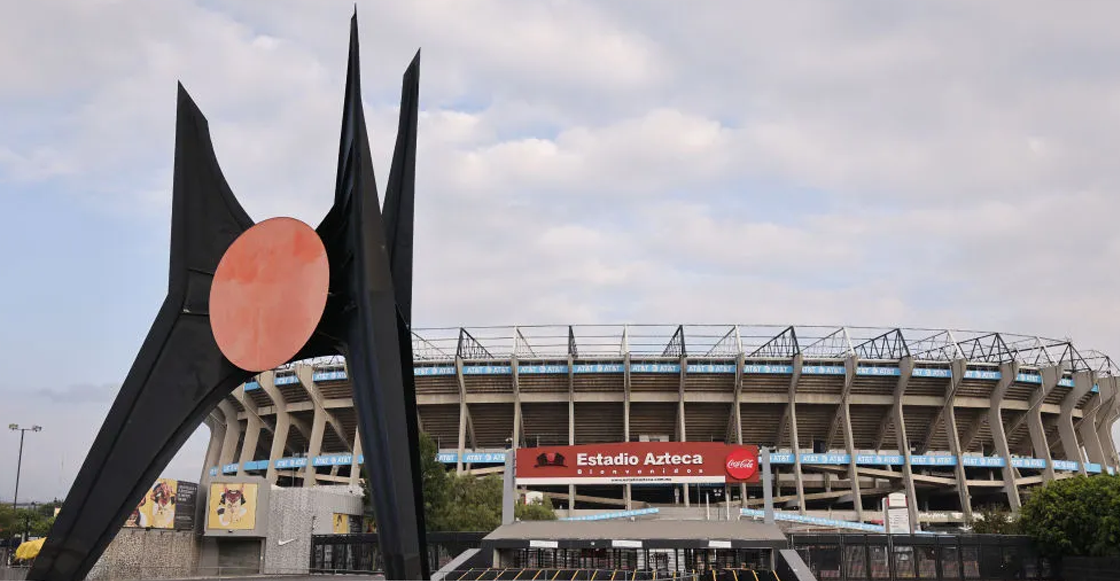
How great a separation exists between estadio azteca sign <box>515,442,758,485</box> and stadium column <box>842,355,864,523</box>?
143 feet

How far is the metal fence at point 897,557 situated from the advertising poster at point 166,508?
3582 cm

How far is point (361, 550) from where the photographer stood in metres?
Result: 53.8

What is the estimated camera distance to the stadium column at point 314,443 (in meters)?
81.9

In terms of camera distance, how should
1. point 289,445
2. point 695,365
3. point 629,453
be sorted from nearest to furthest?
1. point 629,453
2. point 695,365
3. point 289,445

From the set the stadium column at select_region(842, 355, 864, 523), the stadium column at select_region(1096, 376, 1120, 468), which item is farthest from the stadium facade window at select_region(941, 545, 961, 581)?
the stadium column at select_region(1096, 376, 1120, 468)

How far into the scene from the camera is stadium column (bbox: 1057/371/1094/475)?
281 ft

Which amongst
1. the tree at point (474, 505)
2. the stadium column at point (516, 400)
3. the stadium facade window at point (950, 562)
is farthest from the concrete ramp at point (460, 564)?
the stadium column at point (516, 400)

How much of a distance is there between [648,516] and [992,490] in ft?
141

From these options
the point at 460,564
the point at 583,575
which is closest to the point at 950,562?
the point at 583,575

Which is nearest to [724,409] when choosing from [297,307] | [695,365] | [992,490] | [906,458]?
[695,365]

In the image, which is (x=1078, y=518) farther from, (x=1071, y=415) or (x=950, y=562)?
(x=1071, y=415)

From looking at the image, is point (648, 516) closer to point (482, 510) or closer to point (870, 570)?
point (482, 510)

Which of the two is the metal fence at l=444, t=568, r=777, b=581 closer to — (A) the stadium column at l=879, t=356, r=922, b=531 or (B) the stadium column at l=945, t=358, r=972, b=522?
(A) the stadium column at l=879, t=356, r=922, b=531

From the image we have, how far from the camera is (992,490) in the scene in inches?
3563
